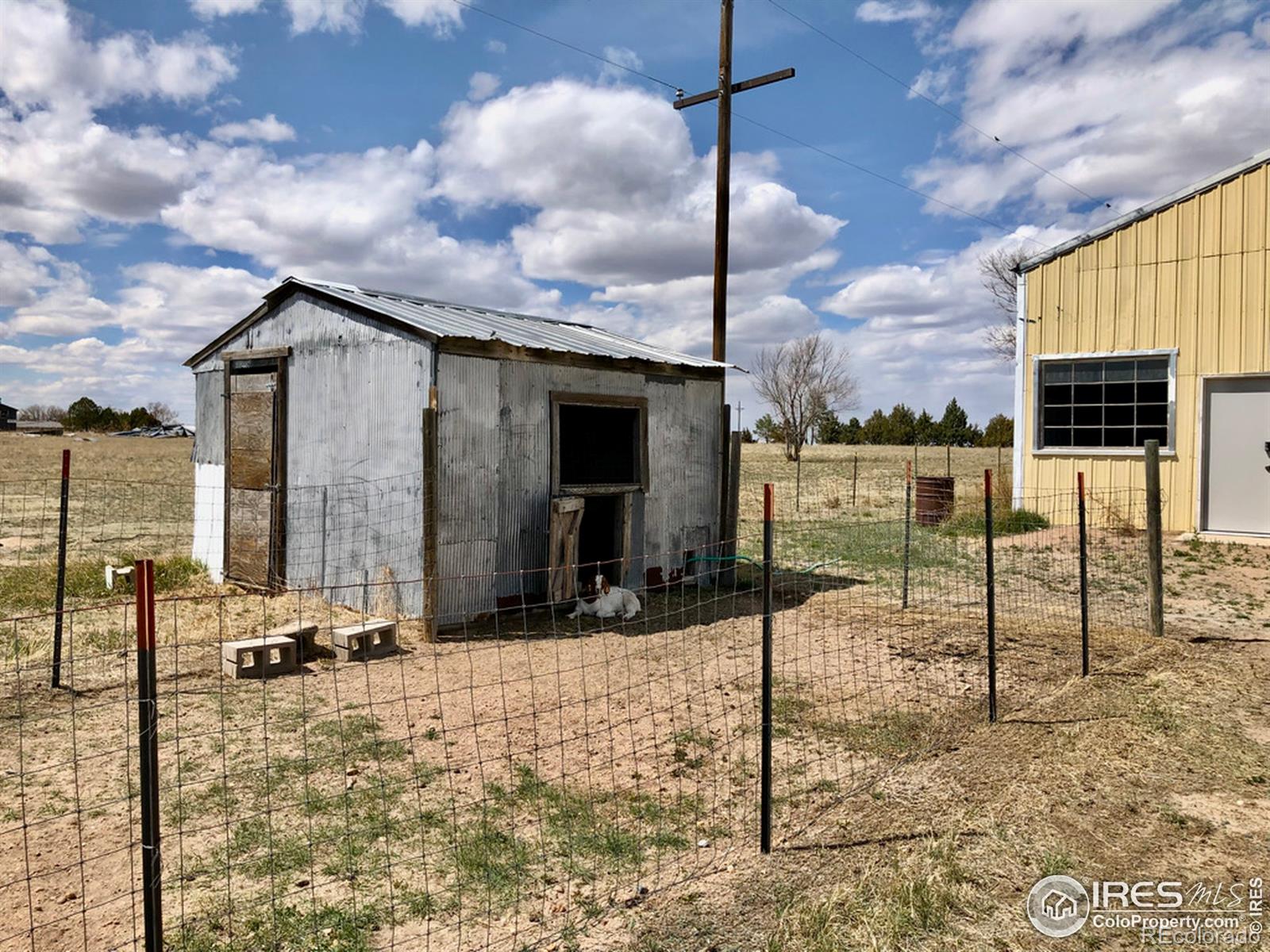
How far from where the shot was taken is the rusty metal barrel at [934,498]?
57.7ft

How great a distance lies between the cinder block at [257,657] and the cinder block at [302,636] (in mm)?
126

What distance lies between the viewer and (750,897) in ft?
12.2

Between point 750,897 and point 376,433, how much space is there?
23.1 feet

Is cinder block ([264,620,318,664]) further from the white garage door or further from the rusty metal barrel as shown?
the white garage door

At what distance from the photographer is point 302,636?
777 cm

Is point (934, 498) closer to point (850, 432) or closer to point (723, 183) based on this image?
point (723, 183)

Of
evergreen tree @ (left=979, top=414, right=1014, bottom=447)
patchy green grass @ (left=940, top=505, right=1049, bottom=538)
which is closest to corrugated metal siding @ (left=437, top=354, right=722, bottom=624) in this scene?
patchy green grass @ (left=940, top=505, right=1049, bottom=538)

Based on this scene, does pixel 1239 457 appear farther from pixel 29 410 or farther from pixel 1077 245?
pixel 29 410

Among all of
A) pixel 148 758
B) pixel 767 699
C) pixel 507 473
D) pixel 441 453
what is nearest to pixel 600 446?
pixel 507 473

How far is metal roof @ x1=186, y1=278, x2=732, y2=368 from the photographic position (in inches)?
367

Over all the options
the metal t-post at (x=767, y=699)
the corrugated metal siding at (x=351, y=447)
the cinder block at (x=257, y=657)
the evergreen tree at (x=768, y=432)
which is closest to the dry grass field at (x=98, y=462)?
the corrugated metal siding at (x=351, y=447)

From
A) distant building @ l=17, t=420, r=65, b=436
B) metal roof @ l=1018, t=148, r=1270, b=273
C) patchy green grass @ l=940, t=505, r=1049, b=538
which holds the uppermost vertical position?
metal roof @ l=1018, t=148, r=1270, b=273

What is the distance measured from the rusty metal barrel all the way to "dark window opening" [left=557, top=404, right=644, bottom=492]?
8.69m

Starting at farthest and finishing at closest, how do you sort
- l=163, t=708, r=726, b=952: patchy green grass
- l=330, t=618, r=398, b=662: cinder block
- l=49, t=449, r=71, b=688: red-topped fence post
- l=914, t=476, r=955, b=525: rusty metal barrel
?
l=914, t=476, r=955, b=525: rusty metal barrel → l=330, t=618, r=398, b=662: cinder block → l=49, t=449, r=71, b=688: red-topped fence post → l=163, t=708, r=726, b=952: patchy green grass
